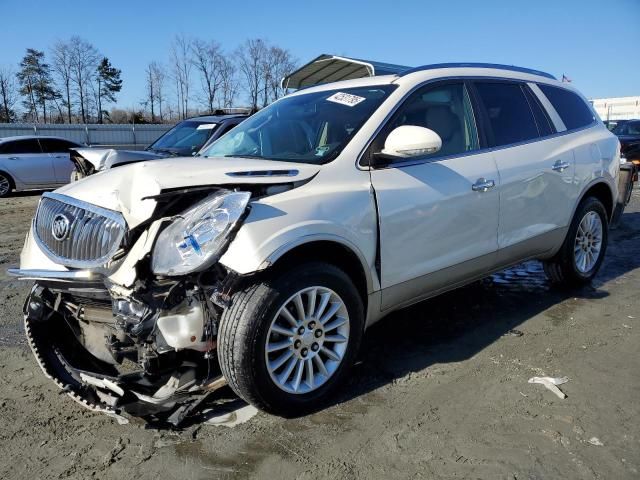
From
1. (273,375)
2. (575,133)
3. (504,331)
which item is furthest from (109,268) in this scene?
(575,133)

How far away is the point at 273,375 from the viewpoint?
2764 mm

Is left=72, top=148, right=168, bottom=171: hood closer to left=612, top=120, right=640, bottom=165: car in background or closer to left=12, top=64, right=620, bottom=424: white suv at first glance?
left=12, top=64, right=620, bottom=424: white suv

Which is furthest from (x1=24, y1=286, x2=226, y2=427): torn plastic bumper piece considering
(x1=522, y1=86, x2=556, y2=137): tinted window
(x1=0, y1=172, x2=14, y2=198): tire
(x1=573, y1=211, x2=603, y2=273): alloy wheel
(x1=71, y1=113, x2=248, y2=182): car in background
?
(x1=0, y1=172, x2=14, y2=198): tire

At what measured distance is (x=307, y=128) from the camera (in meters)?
3.67

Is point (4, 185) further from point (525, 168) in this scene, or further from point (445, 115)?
point (525, 168)

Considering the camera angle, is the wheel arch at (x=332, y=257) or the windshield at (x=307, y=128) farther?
the windshield at (x=307, y=128)

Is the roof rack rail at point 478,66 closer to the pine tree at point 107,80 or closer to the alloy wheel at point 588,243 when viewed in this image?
the alloy wheel at point 588,243

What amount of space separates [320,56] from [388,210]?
977 cm

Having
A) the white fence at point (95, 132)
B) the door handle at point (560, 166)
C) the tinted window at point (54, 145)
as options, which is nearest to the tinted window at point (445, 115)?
the door handle at point (560, 166)

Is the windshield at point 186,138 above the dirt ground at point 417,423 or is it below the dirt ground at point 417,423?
above

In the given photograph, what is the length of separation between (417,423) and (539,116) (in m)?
2.97

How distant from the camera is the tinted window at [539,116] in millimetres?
4488

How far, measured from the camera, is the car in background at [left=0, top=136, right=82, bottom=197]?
13297 millimetres

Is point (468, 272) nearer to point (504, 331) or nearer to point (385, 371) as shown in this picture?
point (504, 331)
